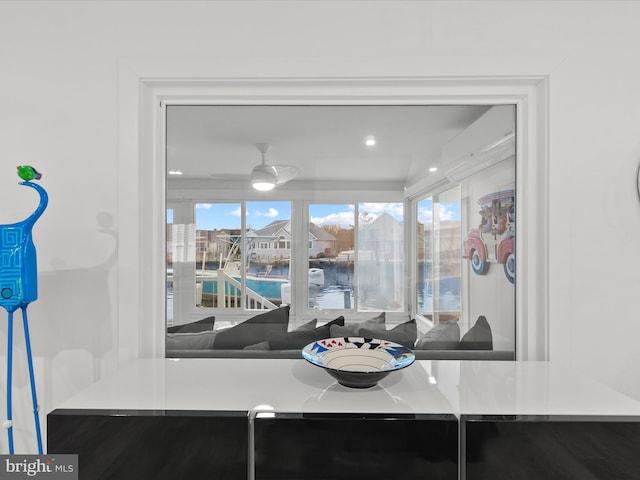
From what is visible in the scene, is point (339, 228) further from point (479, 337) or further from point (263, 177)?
point (479, 337)

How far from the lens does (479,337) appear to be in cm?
154

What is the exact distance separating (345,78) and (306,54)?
167 millimetres

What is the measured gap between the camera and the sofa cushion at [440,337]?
1543 mm

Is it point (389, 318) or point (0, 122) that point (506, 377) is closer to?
point (389, 318)

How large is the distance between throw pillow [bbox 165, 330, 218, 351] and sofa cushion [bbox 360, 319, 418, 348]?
1.96 feet

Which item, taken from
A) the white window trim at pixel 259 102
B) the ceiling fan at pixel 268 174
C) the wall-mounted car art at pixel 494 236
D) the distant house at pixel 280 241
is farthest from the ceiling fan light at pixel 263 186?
the wall-mounted car art at pixel 494 236

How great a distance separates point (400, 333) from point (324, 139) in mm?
813

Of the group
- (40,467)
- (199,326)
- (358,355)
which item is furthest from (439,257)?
(40,467)

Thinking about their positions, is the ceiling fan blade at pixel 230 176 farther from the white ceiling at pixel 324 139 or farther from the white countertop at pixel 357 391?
the white countertop at pixel 357 391

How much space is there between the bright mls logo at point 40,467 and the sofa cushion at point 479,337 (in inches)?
51.0

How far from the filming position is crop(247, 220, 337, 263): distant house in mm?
1555

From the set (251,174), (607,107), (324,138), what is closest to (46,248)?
(251,174)

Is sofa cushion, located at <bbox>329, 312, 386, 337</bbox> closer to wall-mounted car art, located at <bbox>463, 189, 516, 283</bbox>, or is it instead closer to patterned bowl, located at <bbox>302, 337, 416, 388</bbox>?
patterned bowl, located at <bbox>302, 337, 416, 388</bbox>

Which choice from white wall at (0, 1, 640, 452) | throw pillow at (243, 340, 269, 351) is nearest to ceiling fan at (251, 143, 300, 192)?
white wall at (0, 1, 640, 452)
